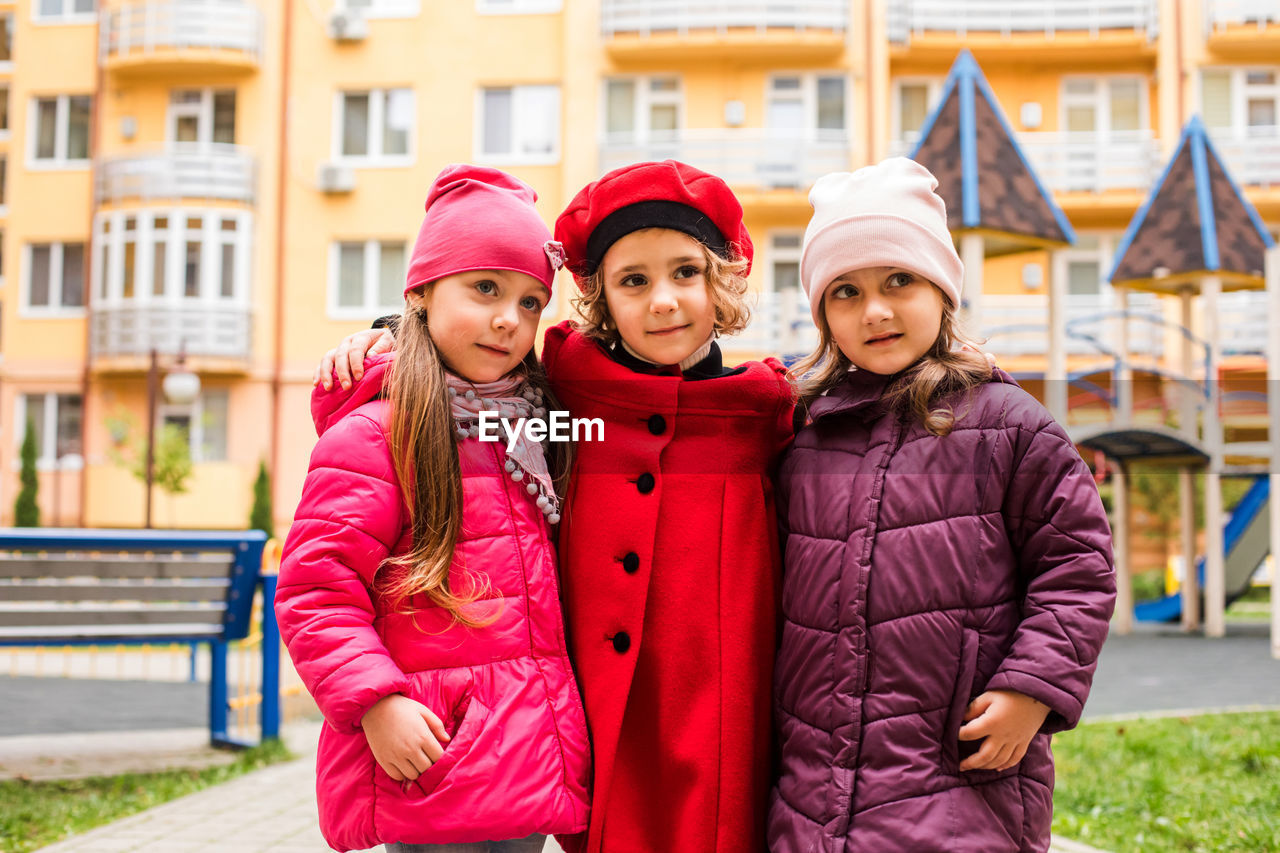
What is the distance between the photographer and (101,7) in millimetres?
22953

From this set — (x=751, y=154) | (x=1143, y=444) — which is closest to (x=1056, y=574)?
(x=1143, y=444)

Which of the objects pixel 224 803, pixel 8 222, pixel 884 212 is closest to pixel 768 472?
pixel 884 212

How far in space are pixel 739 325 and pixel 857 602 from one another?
595 millimetres

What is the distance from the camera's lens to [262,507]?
1875 centimetres

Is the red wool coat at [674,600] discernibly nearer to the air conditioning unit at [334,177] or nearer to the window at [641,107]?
the window at [641,107]

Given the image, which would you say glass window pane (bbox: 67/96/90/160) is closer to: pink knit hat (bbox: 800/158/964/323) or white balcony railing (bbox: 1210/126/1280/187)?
white balcony railing (bbox: 1210/126/1280/187)

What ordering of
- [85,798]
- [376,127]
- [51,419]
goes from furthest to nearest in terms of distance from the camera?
[376,127] < [51,419] < [85,798]

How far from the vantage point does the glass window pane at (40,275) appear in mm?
22094

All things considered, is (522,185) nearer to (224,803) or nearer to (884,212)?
(884,212)

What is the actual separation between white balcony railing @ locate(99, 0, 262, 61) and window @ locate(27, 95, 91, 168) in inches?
58.7

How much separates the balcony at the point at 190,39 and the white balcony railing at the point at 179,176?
1749 mm

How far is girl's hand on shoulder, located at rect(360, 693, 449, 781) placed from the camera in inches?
70.6

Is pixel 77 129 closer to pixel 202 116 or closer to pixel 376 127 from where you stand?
pixel 202 116

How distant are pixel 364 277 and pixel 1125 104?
13.7m
